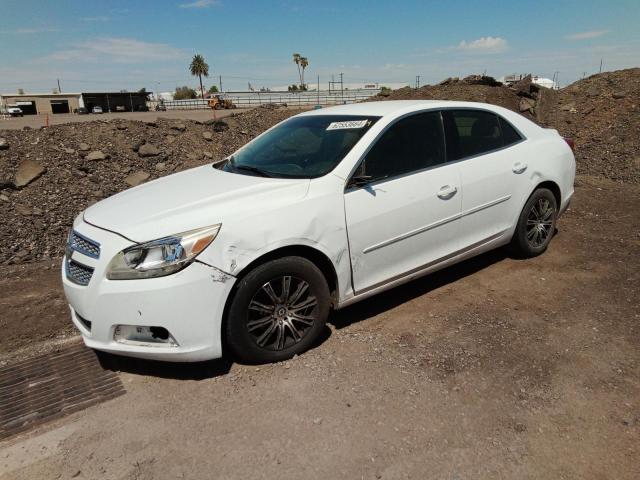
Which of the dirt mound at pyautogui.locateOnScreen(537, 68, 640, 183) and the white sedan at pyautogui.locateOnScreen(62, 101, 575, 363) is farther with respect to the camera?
the dirt mound at pyautogui.locateOnScreen(537, 68, 640, 183)

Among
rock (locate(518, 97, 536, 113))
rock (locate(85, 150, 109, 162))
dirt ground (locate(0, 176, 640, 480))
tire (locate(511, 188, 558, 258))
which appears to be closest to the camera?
dirt ground (locate(0, 176, 640, 480))

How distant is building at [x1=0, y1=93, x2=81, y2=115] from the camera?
196ft

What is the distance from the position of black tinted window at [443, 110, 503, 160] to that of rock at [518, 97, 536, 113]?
37.0 feet

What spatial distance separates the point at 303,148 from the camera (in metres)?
3.92

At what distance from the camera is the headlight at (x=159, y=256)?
9.32 feet

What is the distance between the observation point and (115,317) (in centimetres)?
290

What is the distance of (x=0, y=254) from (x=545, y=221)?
20.2ft

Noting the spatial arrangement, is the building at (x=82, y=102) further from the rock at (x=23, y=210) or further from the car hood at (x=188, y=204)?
the car hood at (x=188, y=204)

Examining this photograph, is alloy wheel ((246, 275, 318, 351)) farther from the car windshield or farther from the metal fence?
the metal fence

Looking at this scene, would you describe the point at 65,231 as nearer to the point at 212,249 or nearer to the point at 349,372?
the point at 212,249

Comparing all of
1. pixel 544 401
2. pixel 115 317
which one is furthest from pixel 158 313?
pixel 544 401

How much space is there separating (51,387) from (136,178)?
5.52 meters

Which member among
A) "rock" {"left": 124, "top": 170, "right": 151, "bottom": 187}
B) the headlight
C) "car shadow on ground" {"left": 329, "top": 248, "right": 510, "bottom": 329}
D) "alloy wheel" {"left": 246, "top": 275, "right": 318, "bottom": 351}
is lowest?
"car shadow on ground" {"left": 329, "top": 248, "right": 510, "bottom": 329}

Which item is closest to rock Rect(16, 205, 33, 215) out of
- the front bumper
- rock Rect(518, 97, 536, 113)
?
the front bumper
